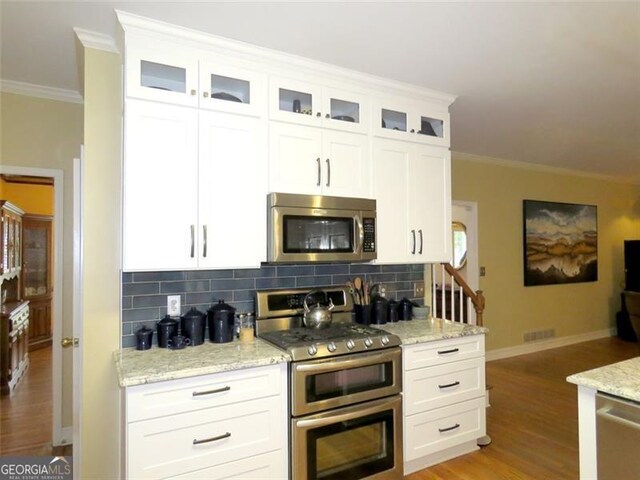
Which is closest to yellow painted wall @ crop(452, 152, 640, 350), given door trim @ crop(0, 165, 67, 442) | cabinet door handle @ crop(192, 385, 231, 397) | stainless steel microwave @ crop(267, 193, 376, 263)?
stainless steel microwave @ crop(267, 193, 376, 263)

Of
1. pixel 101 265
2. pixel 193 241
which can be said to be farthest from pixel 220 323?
pixel 101 265

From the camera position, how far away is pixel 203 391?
6.10ft

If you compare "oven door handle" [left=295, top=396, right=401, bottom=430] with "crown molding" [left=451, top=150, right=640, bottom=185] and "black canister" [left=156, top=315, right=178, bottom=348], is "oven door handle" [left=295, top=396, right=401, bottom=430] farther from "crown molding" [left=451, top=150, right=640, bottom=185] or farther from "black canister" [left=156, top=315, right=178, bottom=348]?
"crown molding" [left=451, top=150, right=640, bottom=185]

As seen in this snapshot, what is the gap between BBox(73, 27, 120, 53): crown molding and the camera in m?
2.11

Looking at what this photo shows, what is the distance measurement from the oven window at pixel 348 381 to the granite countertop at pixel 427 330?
24 centimetres

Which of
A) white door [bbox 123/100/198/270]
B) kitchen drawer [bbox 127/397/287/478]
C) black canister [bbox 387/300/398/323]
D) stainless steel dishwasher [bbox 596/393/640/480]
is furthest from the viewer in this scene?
black canister [bbox 387/300/398/323]

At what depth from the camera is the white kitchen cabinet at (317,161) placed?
2387 mm

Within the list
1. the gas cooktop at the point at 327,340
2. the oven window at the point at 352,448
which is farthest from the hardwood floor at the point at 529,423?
the gas cooktop at the point at 327,340

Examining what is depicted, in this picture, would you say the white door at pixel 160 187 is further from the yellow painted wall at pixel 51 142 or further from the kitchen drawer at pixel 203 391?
the yellow painted wall at pixel 51 142

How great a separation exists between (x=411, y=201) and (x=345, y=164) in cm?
61

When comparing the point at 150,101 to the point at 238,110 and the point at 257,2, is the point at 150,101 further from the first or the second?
the point at 257,2

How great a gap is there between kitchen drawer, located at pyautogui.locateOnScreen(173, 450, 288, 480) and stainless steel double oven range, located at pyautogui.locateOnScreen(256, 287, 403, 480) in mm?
70

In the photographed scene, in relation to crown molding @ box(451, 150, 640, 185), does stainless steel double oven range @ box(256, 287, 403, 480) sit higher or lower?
lower

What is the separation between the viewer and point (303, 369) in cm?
207
